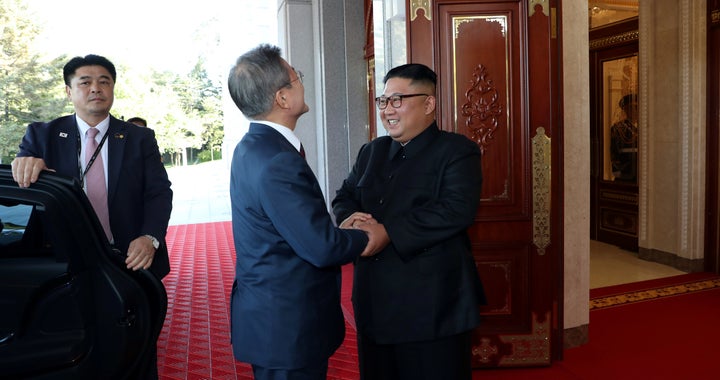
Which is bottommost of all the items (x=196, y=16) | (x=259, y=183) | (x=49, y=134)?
(x=259, y=183)

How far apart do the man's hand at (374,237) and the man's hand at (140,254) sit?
0.72m

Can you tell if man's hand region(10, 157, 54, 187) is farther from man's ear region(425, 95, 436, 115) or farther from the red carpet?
the red carpet

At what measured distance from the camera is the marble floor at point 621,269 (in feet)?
18.4

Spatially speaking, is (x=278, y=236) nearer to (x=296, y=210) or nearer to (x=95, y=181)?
(x=296, y=210)

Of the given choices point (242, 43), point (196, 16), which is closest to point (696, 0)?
point (242, 43)

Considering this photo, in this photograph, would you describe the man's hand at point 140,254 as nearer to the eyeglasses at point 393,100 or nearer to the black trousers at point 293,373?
the black trousers at point 293,373

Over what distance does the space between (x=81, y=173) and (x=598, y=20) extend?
6838 mm

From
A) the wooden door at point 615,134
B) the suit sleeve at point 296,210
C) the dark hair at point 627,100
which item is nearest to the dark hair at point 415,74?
the suit sleeve at point 296,210

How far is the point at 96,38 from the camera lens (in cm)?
1419

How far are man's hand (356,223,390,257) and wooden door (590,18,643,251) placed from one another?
5.77 meters

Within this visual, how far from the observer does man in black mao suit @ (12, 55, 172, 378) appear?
7.14 feet

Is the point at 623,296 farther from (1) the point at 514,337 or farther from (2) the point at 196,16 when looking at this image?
(2) the point at 196,16

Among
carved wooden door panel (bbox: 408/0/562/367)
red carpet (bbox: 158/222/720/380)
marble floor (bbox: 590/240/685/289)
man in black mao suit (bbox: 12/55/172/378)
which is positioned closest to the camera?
man in black mao suit (bbox: 12/55/172/378)

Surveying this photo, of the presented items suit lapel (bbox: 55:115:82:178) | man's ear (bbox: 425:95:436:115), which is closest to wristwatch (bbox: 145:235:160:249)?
suit lapel (bbox: 55:115:82:178)
